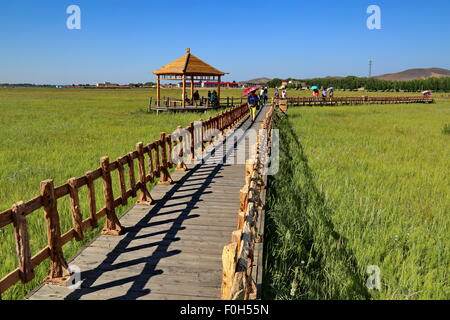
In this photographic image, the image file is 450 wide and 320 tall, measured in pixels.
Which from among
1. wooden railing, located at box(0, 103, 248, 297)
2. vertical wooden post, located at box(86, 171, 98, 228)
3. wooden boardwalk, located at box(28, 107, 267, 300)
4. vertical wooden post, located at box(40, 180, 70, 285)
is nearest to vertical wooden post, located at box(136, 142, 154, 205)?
wooden railing, located at box(0, 103, 248, 297)

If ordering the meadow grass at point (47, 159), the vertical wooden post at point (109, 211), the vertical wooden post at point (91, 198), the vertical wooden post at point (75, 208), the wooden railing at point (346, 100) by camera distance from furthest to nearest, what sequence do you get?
the wooden railing at point (346, 100), the meadow grass at point (47, 159), the vertical wooden post at point (109, 211), the vertical wooden post at point (91, 198), the vertical wooden post at point (75, 208)

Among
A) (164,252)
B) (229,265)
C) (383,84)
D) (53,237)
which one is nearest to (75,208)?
(53,237)

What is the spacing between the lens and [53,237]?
12.3ft

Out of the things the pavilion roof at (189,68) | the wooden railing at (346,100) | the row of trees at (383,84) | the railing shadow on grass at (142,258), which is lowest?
the railing shadow on grass at (142,258)

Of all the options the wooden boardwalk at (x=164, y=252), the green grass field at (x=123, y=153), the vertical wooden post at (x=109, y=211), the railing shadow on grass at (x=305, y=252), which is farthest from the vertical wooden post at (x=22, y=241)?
the railing shadow on grass at (x=305, y=252)

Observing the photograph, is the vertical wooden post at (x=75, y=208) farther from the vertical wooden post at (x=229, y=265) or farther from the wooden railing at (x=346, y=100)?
the wooden railing at (x=346, y=100)

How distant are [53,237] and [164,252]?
133cm

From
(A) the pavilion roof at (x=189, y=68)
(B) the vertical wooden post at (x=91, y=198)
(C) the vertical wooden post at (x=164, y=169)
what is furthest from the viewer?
(A) the pavilion roof at (x=189, y=68)

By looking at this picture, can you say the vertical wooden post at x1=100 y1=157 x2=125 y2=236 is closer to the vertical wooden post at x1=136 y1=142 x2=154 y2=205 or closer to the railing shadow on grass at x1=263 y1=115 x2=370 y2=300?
the vertical wooden post at x1=136 y1=142 x2=154 y2=205

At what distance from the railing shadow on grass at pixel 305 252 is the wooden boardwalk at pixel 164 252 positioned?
74cm

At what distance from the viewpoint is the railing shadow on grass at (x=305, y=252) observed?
14.1 ft

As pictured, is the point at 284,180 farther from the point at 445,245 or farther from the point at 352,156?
the point at 352,156

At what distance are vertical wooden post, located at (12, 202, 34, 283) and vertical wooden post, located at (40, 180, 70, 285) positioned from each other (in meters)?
0.34

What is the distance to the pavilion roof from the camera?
24473mm
